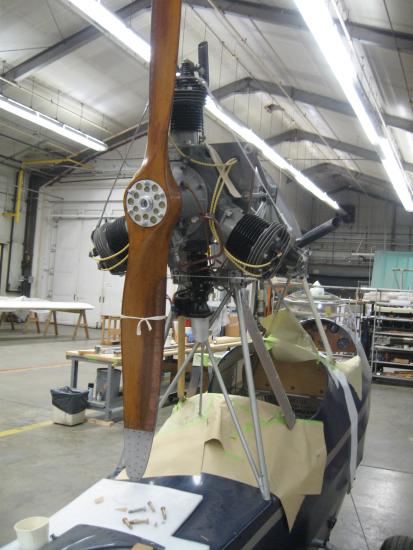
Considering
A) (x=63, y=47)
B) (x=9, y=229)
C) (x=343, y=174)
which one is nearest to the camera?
(x=63, y=47)

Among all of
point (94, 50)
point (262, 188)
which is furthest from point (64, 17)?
point (262, 188)

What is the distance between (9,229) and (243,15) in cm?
1182

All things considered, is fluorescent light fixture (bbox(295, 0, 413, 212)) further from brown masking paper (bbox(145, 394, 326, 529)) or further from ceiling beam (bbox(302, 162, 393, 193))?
ceiling beam (bbox(302, 162, 393, 193))

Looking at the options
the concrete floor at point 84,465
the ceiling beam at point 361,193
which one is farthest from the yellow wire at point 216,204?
the ceiling beam at point 361,193

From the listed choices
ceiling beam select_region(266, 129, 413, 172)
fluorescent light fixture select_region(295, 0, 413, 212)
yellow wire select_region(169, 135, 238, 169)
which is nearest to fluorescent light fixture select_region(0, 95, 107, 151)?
ceiling beam select_region(266, 129, 413, 172)

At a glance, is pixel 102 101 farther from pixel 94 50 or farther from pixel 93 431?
pixel 93 431

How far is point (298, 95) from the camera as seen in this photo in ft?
35.2

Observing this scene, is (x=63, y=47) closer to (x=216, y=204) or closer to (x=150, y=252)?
(x=216, y=204)

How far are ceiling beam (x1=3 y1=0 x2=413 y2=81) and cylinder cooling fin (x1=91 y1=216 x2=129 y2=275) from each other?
5881mm

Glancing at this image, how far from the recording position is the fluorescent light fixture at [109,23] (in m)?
6.11

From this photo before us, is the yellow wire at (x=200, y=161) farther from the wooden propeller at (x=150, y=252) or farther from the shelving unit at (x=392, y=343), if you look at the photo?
the shelving unit at (x=392, y=343)

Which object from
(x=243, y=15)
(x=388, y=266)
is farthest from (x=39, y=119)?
(x=388, y=266)

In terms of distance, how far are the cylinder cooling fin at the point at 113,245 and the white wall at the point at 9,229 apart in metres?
15.3

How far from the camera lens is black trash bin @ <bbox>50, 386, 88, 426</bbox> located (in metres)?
5.34
